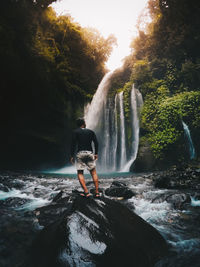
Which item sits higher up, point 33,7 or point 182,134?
point 33,7

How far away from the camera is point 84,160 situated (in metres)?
3.81

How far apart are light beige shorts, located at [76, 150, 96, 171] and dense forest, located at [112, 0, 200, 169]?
902cm

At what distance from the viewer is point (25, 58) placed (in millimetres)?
12242

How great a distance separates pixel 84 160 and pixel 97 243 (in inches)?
77.9

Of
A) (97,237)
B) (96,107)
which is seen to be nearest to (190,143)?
(96,107)

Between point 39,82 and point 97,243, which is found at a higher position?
point 39,82

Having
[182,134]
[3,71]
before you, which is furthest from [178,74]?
[3,71]

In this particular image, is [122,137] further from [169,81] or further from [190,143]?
[169,81]

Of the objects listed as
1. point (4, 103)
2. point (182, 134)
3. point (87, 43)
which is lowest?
point (182, 134)

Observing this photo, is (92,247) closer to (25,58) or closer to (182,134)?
(182,134)

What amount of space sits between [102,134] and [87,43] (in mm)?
11743

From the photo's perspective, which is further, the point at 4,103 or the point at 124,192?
the point at 4,103

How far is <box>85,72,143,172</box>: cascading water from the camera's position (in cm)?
1493

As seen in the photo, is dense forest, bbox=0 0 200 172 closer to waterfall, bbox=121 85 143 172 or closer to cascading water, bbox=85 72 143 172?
waterfall, bbox=121 85 143 172
